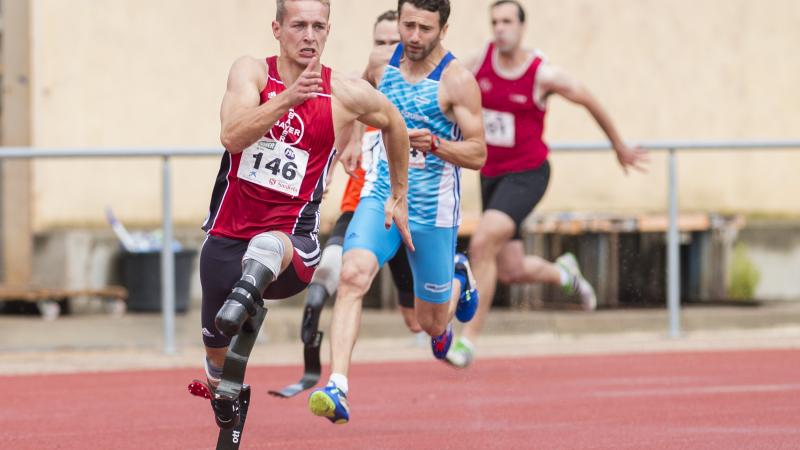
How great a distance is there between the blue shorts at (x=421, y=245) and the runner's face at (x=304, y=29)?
6.51ft

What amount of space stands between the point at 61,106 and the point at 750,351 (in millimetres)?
7060

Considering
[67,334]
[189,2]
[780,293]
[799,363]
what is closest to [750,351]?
[799,363]

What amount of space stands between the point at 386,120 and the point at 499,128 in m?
4.34

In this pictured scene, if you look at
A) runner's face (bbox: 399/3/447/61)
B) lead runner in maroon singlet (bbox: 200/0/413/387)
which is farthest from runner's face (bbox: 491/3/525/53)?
lead runner in maroon singlet (bbox: 200/0/413/387)

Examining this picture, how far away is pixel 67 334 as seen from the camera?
45.2ft

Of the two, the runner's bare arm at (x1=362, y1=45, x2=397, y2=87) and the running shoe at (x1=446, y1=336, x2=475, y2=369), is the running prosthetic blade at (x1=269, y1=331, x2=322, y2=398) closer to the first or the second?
the running shoe at (x1=446, y1=336, x2=475, y2=369)

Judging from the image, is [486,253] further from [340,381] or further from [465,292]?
[340,381]

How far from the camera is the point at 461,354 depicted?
10383 millimetres

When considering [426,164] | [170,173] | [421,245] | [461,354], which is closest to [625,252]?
[170,173]

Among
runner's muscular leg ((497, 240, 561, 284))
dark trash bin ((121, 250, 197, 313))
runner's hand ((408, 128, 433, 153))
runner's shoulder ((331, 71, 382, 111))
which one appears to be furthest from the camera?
dark trash bin ((121, 250, 197, 313))

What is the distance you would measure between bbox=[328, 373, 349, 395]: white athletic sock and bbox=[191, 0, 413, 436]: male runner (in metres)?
0.62

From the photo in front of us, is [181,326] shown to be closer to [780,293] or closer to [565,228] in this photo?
[565,228]

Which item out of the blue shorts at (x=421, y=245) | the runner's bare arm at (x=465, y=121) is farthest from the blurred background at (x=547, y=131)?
the runner's bare arm at (x=465, y=121)

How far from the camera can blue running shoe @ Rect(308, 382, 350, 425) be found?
22.7 ft
